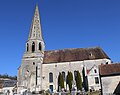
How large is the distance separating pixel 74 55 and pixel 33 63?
10.1 m

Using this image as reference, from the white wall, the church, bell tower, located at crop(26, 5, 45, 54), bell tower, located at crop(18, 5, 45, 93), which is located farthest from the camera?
bell tower, located at crop(26, 5, 45, 54)

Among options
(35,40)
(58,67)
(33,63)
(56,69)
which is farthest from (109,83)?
(35,40)

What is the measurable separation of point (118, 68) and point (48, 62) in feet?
63.2

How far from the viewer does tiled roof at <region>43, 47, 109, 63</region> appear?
45438mm

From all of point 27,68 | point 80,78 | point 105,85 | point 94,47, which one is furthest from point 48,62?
point 105,85

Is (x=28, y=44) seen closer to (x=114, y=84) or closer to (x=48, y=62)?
(x=48, y=62)

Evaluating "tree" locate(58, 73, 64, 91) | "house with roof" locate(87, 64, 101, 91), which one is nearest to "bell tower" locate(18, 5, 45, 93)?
"tree" locate(58, 73, 64, 91)

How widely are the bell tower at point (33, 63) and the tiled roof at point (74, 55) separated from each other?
2.37m

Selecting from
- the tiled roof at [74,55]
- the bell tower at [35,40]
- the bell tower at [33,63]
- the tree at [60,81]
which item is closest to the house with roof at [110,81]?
the tiled roof at [74,55]

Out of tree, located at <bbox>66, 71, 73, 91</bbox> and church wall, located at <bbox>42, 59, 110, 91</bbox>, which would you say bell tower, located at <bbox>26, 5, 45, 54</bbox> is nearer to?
church wall, located at <bbox>42, 59, 110, 91</bbox>

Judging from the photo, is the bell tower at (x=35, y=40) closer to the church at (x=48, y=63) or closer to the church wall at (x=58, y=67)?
the church at (x=48, y=63)

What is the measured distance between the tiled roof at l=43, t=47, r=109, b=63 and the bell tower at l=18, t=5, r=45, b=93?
93.5 inches

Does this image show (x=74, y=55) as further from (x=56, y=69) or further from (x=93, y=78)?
(x=93, y=78)

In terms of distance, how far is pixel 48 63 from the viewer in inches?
1842
